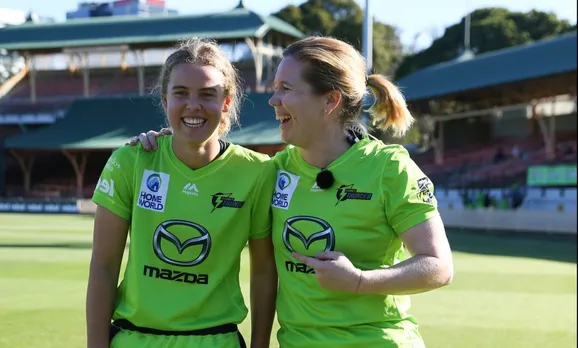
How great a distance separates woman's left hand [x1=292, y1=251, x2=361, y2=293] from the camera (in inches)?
97.0

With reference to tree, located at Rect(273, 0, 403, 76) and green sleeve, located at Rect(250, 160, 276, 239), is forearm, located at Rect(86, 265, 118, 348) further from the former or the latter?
tree, located at Rect(273, 0, 403, 76)

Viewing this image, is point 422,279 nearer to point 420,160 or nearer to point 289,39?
point 420,160

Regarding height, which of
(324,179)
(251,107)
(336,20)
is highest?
(336,20)

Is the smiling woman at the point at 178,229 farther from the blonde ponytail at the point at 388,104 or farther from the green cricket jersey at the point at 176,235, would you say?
the blonde ponytail at the point at 388,104

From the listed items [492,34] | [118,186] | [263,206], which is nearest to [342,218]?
[263,206]

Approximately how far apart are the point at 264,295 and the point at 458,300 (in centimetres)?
618

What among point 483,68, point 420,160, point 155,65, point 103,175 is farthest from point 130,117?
point 103,175

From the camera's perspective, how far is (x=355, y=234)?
8.83 ft

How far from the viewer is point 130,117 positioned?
37.6 metres

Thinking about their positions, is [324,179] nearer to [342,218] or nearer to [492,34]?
[342,218]

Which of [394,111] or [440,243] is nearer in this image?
[440,243]

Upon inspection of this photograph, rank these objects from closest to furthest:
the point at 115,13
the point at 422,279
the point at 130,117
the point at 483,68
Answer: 1. the point at 422,279
2. the point at 483,68
3. the point at 130,117
4. the point at 115,13

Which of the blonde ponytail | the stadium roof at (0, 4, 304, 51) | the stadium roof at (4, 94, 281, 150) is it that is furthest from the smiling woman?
the stadium roof at (0, 4, 304, 51)

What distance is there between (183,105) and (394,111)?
0.90 metres
